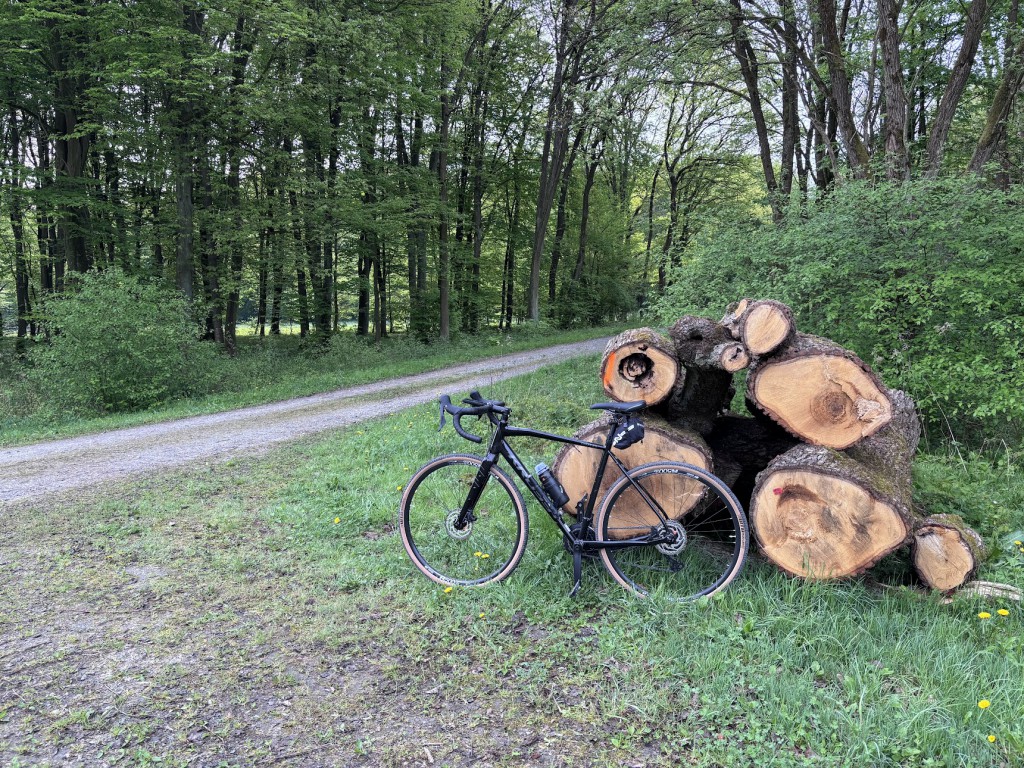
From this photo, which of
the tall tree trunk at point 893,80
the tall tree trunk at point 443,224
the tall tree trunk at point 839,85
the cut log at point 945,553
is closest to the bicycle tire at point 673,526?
the cut log at point 945,553

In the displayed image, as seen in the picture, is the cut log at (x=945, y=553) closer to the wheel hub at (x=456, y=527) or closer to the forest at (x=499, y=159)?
the wheel hub at (x=456, y=527)

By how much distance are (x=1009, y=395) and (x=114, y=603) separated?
748cm

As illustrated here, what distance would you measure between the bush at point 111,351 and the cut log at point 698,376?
406 inches

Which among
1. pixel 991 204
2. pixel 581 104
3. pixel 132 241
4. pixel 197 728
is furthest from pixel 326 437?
pixel 132 241

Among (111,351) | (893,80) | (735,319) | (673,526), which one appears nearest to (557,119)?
(893,80)

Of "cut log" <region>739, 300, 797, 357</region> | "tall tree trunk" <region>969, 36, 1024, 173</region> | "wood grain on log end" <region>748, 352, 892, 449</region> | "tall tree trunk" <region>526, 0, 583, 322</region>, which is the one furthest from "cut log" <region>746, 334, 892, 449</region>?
"tall tree trunk" <region>526, 0, 583, 322</region>

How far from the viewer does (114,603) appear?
3.35 meters

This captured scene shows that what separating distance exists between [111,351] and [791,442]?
37.9 ft

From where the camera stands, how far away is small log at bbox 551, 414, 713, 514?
3.51 metres

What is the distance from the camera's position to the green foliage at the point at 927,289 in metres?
5.70

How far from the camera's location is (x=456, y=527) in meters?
3.60

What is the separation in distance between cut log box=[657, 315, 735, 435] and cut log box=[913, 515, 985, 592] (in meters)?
1.34

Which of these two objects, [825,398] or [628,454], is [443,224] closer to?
[628,454]

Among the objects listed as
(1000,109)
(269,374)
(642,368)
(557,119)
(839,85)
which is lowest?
(269,374)
